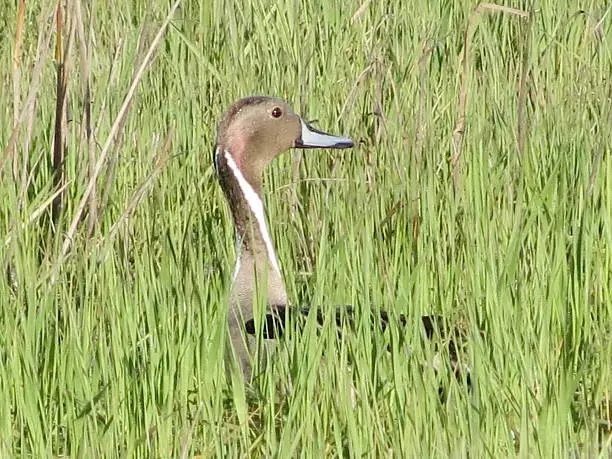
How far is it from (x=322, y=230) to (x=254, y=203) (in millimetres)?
477

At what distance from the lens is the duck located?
10.3ft

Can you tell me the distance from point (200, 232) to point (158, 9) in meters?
1.37

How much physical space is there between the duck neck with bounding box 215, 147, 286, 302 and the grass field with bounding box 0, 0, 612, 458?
7cm

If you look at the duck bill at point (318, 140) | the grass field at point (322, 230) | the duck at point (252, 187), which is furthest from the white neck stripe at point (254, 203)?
the duck bill at point (318, 140)

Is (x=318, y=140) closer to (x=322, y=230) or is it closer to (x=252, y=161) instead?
(x=252, y=161)

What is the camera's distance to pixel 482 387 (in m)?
2.53

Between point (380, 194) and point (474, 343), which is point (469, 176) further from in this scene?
point (474, 343)

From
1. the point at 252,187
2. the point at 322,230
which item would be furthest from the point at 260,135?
the point at 322,230

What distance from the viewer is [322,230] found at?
3.23 meters

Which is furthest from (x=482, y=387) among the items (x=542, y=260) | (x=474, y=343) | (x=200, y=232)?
(x=200, y=232)

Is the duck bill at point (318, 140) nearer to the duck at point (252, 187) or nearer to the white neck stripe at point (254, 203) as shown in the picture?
the duck at point (252, 187)

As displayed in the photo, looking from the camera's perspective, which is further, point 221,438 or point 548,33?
point 548,33

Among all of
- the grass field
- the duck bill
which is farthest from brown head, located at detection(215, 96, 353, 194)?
the grass field

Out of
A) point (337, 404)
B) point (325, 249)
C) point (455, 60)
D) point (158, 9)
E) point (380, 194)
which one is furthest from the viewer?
point (158, 9)
